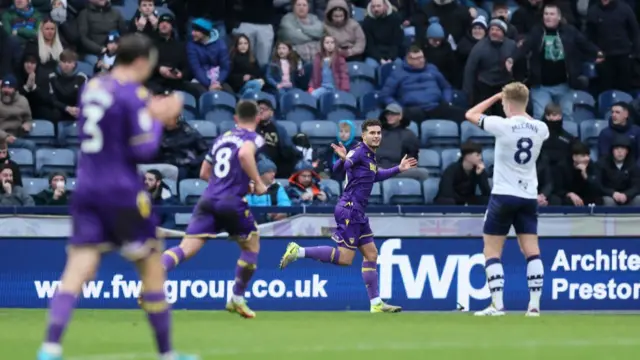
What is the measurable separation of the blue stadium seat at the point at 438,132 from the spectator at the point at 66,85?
5090 millimetres

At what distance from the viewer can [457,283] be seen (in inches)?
716

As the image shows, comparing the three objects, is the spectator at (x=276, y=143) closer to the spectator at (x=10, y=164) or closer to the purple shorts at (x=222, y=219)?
the spectator at (x=10, y=164)

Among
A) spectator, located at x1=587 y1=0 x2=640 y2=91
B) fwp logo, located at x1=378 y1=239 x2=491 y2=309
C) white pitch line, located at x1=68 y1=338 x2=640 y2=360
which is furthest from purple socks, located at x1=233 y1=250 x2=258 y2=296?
spectator, located at x1=587 y1=0 x2=640 y2=91

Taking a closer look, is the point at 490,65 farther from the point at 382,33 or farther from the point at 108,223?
the point at 108,223

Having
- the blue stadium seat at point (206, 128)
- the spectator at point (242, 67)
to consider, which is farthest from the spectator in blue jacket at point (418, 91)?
Result: the blue stadium seat at point (206, 128)

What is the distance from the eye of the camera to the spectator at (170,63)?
2203 cm

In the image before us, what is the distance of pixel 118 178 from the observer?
29.7ft

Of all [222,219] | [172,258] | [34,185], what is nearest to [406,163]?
[222,219]

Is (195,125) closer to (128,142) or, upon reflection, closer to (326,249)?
(326,249)

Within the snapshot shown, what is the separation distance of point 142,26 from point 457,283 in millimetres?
6896

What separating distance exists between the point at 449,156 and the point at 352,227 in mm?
5881

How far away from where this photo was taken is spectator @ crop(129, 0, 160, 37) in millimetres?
22203

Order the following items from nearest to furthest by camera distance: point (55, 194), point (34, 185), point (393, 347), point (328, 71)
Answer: point (393, 347)
point (55, 194)
point (34, 185)
point (328, 71)

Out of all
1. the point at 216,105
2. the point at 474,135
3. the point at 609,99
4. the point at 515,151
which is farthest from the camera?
the point at 609,99
